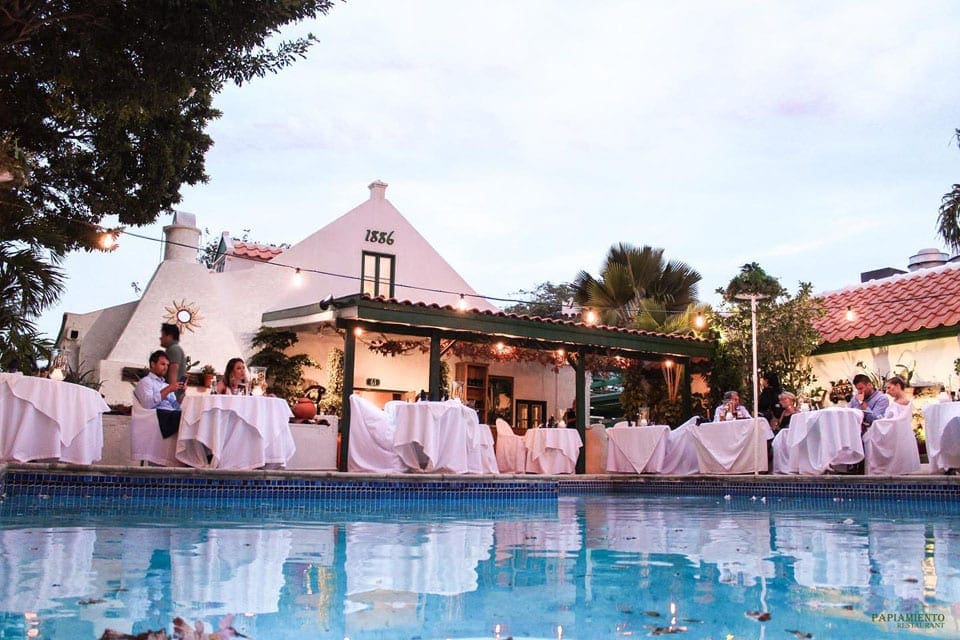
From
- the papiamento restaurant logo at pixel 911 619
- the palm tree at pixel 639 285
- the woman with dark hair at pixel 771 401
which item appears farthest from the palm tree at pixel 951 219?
the papiamento restaurant logo at pixel 911 619

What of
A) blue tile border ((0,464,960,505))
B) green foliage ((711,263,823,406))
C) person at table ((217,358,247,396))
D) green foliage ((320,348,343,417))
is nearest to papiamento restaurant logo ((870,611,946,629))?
blue tile border ((0,464,960,505))

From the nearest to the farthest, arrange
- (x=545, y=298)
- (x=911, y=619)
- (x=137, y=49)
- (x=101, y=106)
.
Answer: (x=911, y=619)
(x=137, y=49)
(x=101, y=106)
(x=545, y=298)

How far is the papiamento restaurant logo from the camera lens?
7.80 ft

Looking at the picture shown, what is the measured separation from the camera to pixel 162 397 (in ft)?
28.0

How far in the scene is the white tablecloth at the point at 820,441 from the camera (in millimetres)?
10305

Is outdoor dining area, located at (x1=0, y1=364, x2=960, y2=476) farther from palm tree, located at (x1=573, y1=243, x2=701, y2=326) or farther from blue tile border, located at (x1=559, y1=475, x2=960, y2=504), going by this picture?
palm tree, located at (x1=573, y1=243, x2=701, y2=326)

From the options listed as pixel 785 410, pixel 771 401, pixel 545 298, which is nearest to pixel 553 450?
pixel 771 401

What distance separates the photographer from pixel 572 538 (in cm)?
513

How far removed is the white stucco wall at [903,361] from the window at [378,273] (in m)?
8.86

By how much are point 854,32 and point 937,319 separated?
498cm

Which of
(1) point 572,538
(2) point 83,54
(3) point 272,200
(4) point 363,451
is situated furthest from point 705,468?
(3) point 272,200

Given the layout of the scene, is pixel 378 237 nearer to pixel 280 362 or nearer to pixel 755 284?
pixel 280 362

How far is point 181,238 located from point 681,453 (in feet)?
34.6

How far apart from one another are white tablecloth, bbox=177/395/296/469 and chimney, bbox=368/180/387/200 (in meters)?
10.3
